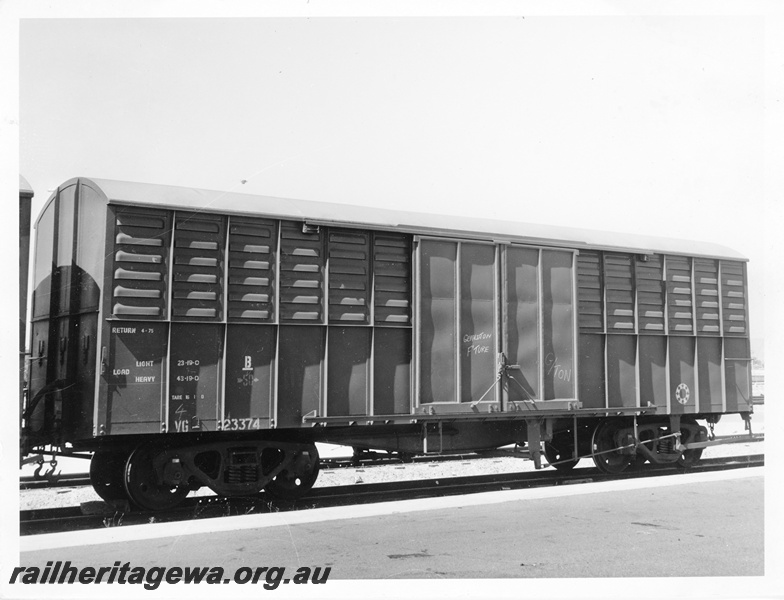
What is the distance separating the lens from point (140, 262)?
8867 millimetres

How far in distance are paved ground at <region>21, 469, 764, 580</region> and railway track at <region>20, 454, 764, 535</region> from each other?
63 cm

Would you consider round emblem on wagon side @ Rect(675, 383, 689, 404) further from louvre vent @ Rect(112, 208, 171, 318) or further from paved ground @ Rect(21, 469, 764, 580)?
louvre vent @ Rect(112, 208, 171, 318)

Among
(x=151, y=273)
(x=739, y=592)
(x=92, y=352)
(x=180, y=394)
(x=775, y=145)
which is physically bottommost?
(x=739, y=592)

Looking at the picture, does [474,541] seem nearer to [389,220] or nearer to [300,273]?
[300,273]

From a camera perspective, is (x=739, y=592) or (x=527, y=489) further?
(x=527, y=489)

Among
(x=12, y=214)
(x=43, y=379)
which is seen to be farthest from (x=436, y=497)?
(x=12, y=214)

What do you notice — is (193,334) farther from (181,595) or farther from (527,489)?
(527,489)

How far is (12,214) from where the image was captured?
751cm

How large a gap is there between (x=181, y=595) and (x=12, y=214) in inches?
174

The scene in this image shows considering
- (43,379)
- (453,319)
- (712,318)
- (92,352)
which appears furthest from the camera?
(712,318)

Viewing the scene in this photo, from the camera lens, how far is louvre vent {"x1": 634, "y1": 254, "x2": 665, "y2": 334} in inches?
503

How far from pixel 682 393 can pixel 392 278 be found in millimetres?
6333

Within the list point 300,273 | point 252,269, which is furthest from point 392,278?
point 252,269

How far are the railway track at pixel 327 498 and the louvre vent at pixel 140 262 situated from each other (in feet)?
8.34
